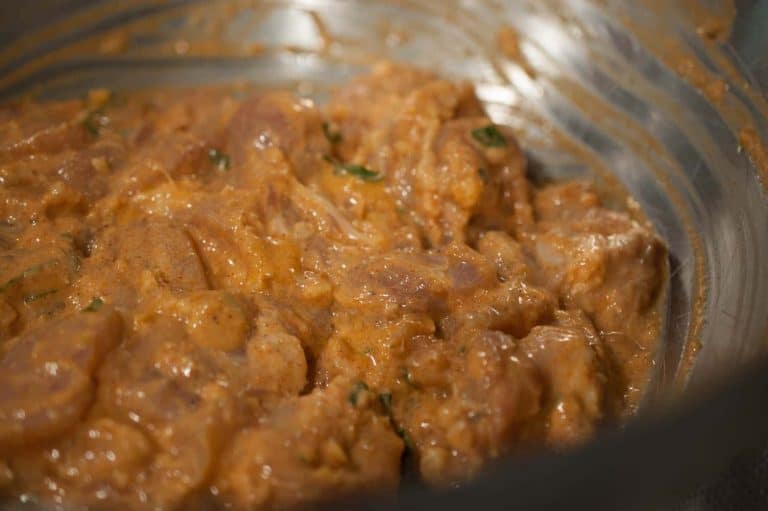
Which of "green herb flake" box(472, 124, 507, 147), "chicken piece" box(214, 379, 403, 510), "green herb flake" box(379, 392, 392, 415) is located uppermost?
"green herb flake" box(472, 124, 507, 147)

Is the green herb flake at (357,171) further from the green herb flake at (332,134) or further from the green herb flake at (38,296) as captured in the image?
the green herb flake at (38,296)

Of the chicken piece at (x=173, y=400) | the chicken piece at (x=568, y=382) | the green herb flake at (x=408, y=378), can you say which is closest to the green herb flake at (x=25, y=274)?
the chicken piece at (x=173, y=400)

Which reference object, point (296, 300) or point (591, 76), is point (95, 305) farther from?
point (591, 76)

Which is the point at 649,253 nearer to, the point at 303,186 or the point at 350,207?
the point at 350,207

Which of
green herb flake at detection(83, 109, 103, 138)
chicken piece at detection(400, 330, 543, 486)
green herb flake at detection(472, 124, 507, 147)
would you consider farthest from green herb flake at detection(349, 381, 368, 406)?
green herb flake at detection(83, 109, 103, 138)

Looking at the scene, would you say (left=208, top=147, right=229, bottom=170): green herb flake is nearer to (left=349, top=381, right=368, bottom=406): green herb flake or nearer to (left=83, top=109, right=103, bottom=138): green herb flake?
(left=83, top=109, right=103, bottom=138): green herb flake

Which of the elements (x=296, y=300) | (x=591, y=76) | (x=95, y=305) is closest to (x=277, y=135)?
(x=296, y=300)

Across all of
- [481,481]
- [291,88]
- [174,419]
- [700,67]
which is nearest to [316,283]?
[174,419]
